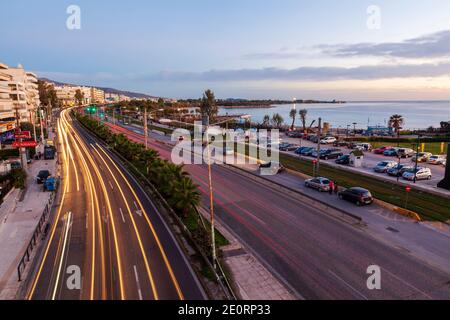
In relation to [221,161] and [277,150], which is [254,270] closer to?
[221,161]

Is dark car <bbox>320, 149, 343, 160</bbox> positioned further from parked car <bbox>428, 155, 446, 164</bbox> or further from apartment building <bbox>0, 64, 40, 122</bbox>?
apartment building <bbox>0, 64, 40, 122</bbox>

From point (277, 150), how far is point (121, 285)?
50.3 meters

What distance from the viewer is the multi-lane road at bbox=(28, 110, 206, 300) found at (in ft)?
53.7

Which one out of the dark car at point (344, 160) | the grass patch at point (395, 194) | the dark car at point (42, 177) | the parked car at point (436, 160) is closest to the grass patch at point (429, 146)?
the parked car at point (436, 160)

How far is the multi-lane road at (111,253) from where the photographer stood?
16.4m

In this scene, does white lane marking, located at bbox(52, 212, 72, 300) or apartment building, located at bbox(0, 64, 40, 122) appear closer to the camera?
white lane marking, located at bbox(52, 212, 72, 300)

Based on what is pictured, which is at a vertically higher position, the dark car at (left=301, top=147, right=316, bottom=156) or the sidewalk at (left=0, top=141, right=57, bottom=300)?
the dark car at (left=301, top=147, right=316, bottom=156)

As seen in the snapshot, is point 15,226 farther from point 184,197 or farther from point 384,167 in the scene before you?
point 384,167

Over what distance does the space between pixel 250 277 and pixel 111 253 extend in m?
9.52

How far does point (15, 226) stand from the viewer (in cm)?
2570

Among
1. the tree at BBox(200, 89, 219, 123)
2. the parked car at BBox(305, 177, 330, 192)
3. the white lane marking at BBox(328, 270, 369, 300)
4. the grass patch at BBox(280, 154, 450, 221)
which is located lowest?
the white lane marking at BBox(328, 270, 369, 300)

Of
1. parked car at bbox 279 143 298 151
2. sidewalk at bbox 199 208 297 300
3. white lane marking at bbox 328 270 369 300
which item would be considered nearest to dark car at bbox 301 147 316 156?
parked car at bbox 279 143 298 151

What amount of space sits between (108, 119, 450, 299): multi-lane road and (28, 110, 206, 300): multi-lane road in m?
5.77
